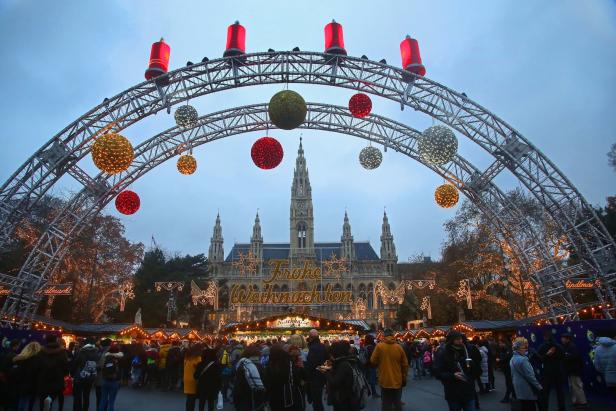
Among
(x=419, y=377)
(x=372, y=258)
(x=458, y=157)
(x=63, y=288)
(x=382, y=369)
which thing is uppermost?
(x=372, y=258)

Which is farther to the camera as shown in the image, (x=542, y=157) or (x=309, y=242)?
(x=309, y=242)

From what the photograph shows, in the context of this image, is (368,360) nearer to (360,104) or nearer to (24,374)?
(24,374)

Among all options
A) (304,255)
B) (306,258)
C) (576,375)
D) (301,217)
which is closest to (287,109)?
(576,375)

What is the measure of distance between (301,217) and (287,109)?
59.2 m

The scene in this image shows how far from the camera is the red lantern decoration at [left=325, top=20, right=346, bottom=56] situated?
15.5 meters

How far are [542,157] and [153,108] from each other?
15393mm

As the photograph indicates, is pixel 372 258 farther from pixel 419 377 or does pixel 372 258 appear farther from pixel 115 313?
pixel 419 377

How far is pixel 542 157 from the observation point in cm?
1622

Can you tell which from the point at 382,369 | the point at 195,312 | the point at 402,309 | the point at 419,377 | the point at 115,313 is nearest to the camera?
the point at 382,369

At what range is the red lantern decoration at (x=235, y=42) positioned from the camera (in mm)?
15359

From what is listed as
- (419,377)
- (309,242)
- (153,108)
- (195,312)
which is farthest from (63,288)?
(309,242)

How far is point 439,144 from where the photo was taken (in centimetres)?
1281

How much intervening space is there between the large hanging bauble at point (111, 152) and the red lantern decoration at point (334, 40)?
8.09 m

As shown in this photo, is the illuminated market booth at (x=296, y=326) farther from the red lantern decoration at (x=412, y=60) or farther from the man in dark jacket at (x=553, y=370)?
the man in dark jacket at (x=553, y=370)
